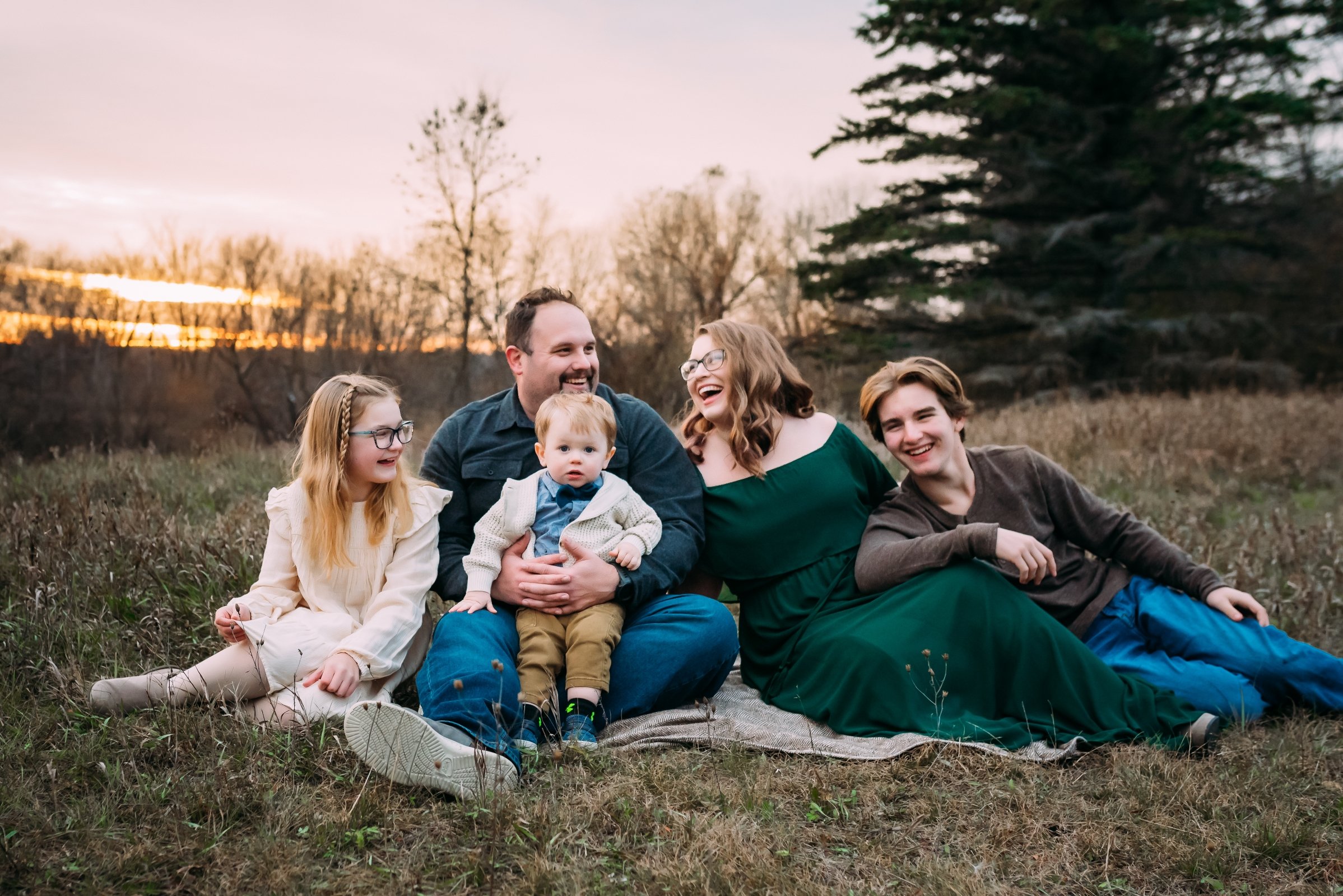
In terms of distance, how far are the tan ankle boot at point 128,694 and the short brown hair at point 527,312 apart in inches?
71.5

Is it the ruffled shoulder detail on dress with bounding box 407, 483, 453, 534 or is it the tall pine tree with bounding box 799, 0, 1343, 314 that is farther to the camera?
the tall pine tree with bounding box 799, 0, 1343, 314

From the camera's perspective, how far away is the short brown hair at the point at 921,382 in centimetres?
359

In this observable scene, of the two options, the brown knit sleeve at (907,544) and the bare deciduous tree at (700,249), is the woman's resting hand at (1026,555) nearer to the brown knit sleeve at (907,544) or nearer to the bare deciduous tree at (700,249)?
the brown knit sleeve at (907,544)

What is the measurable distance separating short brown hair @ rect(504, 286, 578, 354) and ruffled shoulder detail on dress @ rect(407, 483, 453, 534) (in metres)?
0.70

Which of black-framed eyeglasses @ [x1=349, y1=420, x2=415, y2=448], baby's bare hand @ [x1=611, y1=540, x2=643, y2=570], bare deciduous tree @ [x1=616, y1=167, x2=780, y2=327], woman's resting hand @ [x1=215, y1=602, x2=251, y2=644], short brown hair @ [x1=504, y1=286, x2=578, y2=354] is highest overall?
bare deciduous tree @ [x1=616, y1=167, x2=780, y2=327]

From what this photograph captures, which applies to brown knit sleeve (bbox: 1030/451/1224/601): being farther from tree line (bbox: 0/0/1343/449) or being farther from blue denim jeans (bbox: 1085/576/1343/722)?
tree line (bbox: 0/0/1343/449)

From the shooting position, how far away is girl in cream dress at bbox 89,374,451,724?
3111 mm

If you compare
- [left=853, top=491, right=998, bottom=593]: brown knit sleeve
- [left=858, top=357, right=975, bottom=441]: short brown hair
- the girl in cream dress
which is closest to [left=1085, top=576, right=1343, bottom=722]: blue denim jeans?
[left=853, top=491, right=998, bottom=593]: brown knit sleeve

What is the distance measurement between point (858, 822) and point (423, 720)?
51.2 inches

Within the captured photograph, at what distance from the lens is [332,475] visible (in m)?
3.25

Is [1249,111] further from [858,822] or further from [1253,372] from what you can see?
[858,822]

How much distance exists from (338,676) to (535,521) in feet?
2.87

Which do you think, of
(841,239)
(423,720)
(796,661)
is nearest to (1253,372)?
(841,239)

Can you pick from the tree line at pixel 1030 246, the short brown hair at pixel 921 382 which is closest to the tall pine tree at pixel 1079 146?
the tree line at pixel 1030 246
